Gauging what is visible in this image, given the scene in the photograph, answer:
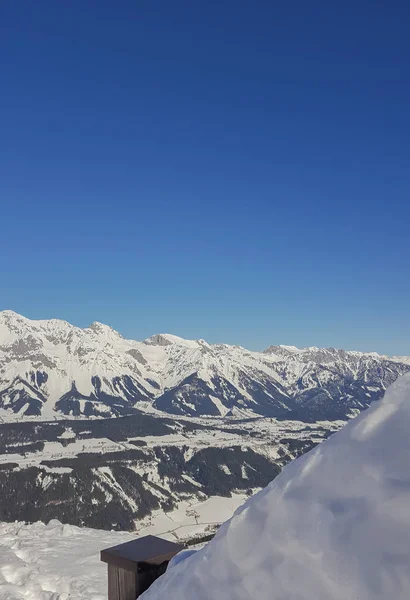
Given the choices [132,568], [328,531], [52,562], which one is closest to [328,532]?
[328,531]

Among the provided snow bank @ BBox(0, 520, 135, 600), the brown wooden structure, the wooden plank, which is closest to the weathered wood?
the brown wooden structure

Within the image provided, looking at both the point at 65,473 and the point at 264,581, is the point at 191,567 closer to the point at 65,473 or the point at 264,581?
the point at 264,581

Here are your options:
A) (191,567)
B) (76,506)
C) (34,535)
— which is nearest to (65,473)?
(76,506)

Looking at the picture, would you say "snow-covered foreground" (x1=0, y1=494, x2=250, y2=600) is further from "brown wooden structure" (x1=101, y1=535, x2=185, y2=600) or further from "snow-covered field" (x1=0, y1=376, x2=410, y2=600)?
"snow-covered field" (x1=0, y1=376, x2=410, y2=600)

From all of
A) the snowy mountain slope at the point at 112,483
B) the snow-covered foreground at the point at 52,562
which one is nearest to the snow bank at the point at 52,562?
the snow-covered foreground at the point at 52,562

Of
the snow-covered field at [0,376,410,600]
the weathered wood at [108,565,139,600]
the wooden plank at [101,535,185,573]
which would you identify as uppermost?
the snow-covered field at [0,376,410,600]

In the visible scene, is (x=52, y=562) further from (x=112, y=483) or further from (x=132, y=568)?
(x=112, y=483)

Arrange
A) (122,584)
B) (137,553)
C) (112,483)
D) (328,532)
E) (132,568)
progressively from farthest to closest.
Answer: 1. (112,483)
2. (137,553)
3. (122,584)
4. (132,568)
5. (328,532)
